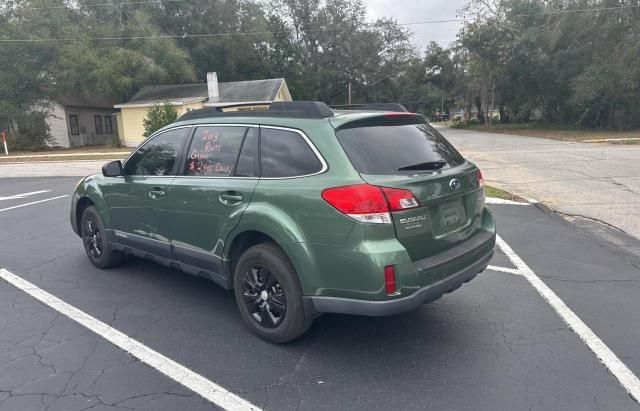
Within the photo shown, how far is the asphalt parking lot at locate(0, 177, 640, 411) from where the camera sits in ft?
9.88

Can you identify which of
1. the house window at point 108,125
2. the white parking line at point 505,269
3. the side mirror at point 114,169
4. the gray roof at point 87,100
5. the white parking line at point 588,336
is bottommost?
the white parking line at point 588,336

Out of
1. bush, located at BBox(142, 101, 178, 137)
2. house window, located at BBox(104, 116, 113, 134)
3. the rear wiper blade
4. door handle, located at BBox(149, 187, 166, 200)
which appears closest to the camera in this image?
the rear wiper blade

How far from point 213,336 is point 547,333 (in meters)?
2.64

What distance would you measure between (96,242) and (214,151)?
240cm

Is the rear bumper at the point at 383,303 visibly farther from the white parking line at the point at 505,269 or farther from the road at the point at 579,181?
the road at the point at 579,181

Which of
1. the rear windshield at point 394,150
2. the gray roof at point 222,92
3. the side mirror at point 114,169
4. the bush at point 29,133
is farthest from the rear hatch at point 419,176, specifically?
the bush at point 29,133

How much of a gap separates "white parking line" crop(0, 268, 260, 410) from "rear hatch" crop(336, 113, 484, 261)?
1495 mm

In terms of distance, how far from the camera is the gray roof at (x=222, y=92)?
32938 millimetres

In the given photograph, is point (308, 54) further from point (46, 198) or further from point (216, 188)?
point (216, 188)

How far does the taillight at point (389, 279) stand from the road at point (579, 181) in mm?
5330

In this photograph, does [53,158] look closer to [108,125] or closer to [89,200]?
[108,125]

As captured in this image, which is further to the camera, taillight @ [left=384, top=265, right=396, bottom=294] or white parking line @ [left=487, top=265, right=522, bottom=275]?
white parking line @ [left=487, top=265, right=522, bottom=275]

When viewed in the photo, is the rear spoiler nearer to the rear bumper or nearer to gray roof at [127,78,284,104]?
the rear bumper

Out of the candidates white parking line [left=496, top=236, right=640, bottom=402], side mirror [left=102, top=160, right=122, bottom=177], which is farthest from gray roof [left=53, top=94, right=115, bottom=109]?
white parking line [left=496, top=236, right=640, bottom=402]
